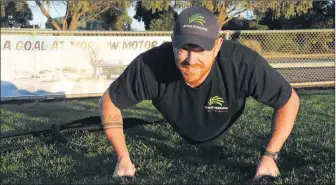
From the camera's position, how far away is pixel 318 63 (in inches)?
474

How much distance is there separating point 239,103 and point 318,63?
944cm

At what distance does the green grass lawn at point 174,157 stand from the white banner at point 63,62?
5.63m

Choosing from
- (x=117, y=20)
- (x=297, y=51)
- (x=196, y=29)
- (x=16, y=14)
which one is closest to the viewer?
(x=196, y=29)

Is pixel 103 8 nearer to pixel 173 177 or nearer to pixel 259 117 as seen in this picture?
pixel 259 117

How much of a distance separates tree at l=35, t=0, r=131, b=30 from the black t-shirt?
2367cm

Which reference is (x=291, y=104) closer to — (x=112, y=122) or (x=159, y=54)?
(x=159, y=54)

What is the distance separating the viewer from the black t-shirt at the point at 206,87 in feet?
10.0

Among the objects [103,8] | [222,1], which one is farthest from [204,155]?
[103,8]

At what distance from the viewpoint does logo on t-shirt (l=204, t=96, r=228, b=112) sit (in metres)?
3.32

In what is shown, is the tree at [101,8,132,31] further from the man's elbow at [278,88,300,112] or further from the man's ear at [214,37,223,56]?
the man's elbow at [278,88,300,112]

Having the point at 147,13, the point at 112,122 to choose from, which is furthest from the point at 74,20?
the point at 112,122

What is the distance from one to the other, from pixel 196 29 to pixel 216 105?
30.3 inches

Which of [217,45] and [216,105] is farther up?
[217,45]

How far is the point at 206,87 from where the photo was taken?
326cm
